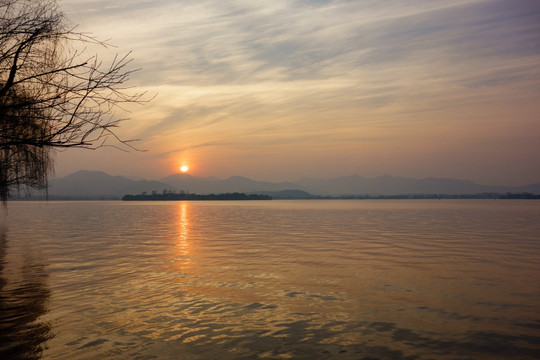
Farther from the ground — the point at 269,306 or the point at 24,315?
the point at 24,315

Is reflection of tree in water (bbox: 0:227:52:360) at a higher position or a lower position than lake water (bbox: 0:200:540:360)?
higher

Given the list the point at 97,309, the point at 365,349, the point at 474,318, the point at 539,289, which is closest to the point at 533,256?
the point at 539,289

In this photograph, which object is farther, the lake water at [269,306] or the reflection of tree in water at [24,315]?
the lake water at [269,306]

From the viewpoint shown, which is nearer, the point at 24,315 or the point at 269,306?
the point at 24,315

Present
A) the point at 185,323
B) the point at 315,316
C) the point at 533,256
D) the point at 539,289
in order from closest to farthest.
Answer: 1. the point at 185,323
2. the point at 315,316
3. the point at 539,289
4. the point at 533,256

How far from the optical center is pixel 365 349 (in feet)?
29.5

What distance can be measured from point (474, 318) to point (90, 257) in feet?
62.7

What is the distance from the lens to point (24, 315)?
11.3 metres

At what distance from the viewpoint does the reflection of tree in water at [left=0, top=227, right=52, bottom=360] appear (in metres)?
8.64

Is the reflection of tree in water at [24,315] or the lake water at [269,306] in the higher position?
the reflection of tree in water at [24,315]

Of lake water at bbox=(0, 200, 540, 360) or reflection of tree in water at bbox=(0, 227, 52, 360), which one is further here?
lake water at bbox=(0, 200, 540, 360)

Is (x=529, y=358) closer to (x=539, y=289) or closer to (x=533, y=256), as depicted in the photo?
(x=539, y=289)

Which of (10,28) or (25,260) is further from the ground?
(10,28)

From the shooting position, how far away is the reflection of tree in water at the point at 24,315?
8641 millimetres
